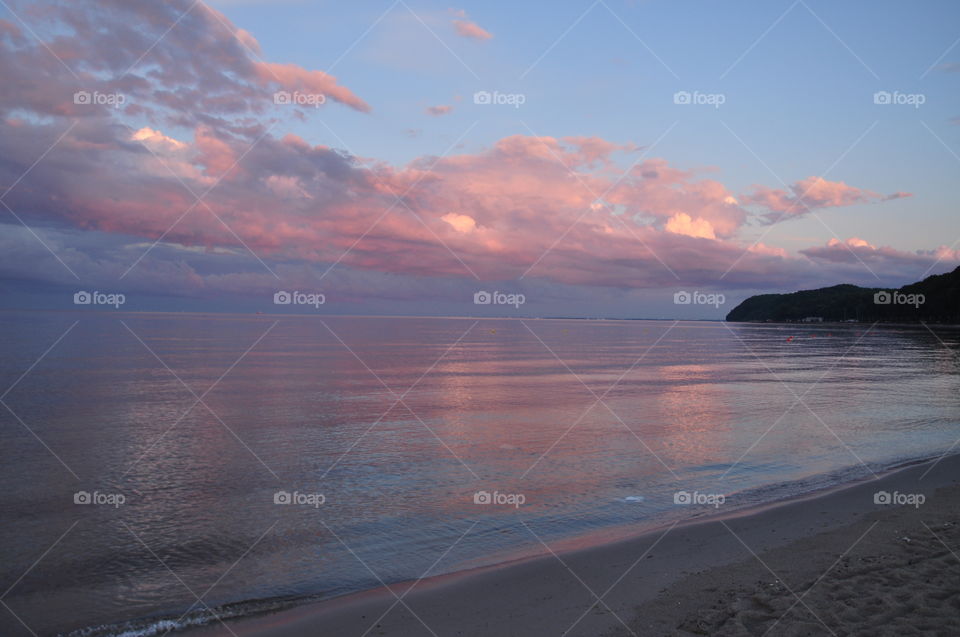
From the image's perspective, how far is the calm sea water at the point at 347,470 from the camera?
31.7ft

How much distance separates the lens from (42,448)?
1794 centimetres

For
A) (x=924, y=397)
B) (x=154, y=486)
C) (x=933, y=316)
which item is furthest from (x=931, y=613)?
(x=933, y=316)

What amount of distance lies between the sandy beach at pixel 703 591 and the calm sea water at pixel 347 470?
0.91m

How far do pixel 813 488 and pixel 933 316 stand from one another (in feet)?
601

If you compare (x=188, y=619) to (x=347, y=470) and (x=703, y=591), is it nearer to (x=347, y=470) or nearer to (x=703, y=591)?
(x=703, y=591)

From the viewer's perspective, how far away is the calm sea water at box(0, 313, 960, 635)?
9.66m

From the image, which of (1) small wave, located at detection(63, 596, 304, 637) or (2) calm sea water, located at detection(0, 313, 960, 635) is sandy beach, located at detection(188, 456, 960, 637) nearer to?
(1) small wave, located at detection(63, 596, 304, 637)

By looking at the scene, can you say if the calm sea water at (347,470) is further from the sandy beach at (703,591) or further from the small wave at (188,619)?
the sandy beach at (703,591)

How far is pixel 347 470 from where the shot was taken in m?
16.1

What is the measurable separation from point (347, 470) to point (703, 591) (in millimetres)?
10322

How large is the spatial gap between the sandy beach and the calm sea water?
908 mm

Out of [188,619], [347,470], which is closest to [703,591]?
[188,619]

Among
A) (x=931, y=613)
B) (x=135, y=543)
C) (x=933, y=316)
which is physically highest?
(x=933, y=316)

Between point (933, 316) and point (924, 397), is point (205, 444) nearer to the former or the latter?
point (924, 397)
